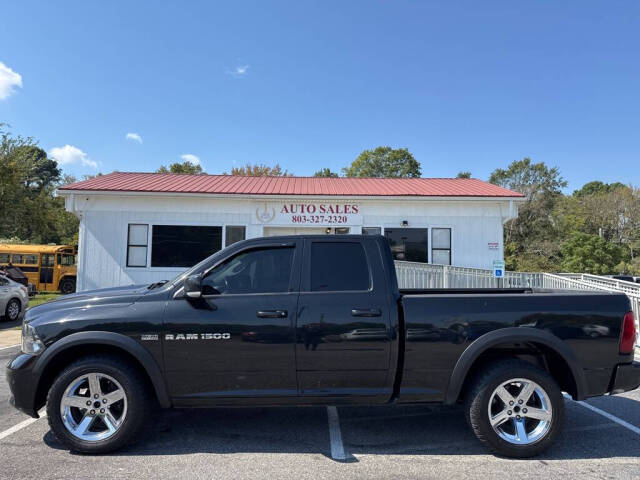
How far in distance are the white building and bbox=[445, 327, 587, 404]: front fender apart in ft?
32.5

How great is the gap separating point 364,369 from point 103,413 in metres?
2.23

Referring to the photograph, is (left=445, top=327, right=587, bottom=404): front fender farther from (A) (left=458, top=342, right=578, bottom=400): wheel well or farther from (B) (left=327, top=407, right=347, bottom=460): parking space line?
(B) (left=327, top=407, right=347, bottom=460): parking space line

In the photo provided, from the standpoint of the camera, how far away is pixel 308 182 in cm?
1577

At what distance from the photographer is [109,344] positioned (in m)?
3.48

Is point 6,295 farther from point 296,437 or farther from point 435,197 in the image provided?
point 435,197

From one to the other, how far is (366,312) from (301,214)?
10246 mm

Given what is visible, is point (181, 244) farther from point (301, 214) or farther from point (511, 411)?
point (511, 411)

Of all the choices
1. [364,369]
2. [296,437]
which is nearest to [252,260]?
[364,369]

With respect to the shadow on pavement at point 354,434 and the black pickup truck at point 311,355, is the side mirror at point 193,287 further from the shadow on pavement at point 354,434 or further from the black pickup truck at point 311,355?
the shadow on pavement at point 354,434

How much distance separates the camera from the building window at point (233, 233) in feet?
44.3

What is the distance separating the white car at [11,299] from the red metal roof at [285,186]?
9.82 feet

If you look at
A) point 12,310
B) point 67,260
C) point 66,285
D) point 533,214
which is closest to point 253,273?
point 12,310

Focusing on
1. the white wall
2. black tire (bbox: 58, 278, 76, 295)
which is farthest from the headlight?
black tire (bbox: 58, 278, 76, 295)

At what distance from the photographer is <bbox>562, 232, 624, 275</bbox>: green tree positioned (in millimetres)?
30156
